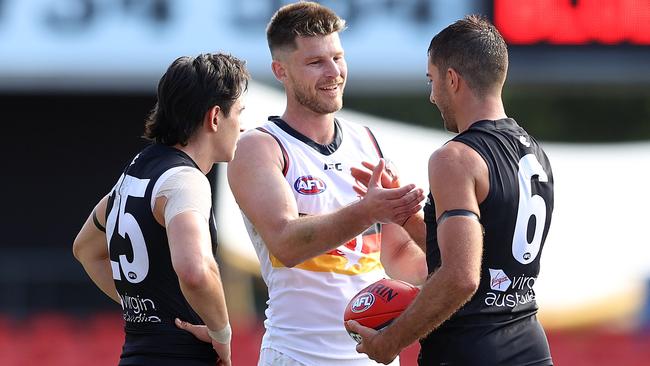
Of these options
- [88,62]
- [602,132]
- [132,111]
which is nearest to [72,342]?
[88,62]

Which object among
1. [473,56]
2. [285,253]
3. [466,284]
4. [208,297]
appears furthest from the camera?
[285,253]

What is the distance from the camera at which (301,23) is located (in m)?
5.52

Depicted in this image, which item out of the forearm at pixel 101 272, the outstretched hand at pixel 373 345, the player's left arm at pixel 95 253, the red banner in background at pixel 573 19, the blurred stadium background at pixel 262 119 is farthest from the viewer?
the blurred stadium background at pixel 262 119

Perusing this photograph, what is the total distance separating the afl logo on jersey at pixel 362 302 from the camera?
4.71 meters

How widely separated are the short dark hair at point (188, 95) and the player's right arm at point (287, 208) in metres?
0.38

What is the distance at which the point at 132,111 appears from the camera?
18156 millimetres

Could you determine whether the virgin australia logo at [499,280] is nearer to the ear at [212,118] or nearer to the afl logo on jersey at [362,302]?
the afl logo on jersey at [362,302]

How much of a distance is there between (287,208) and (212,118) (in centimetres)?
49

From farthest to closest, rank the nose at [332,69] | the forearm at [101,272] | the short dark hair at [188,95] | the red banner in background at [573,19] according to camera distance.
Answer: the red banner in background at [573,19] < the nose at [332,69] < the forearm at [101,272] < the short dark hair at [188,95]

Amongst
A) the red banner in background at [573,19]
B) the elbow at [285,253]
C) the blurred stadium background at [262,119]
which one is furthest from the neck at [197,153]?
the red banner in background at [573,19]

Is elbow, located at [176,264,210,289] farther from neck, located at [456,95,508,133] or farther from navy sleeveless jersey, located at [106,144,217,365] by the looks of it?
neck, located at [456,95,508,133]

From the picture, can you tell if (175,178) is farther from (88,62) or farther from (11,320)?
(11,320)

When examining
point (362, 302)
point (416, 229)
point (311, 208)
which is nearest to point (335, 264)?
point (311, 208)

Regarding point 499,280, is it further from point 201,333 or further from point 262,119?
point 262,119
